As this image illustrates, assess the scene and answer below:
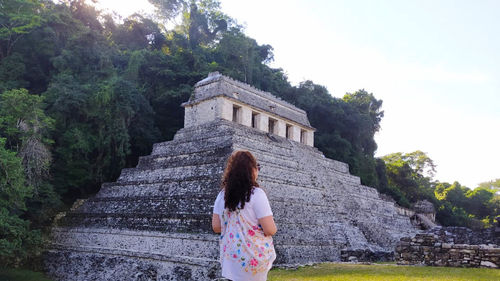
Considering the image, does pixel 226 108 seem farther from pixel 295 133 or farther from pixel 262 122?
pixel 295 133

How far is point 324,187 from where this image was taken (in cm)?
1575

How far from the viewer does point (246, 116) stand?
17766mm

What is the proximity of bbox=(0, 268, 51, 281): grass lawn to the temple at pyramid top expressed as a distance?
811cm

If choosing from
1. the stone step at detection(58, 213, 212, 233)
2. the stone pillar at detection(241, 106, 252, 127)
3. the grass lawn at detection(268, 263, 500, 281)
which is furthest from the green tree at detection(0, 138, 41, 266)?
the stone pillar at detection(241, 106, 252, 127)

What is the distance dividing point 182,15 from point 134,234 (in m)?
32.9

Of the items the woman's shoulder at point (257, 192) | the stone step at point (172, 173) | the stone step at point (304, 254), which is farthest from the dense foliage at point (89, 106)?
the woman's shoulder at point (257, 192)

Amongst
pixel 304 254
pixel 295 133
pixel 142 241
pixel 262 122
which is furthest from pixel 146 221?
pixel 295 133

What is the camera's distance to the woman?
3.31 m

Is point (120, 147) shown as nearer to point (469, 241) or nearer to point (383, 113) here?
point (469, 241)

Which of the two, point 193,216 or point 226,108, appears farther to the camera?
point 226,108

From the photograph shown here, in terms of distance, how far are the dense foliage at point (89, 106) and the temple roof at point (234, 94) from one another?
3134mm

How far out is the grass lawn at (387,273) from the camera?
7184 millimetres

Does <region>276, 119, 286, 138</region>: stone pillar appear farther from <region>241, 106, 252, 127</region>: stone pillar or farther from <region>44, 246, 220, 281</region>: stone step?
<region>44, 246, 220, 281</region>: stone step

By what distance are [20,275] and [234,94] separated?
10399 mm
